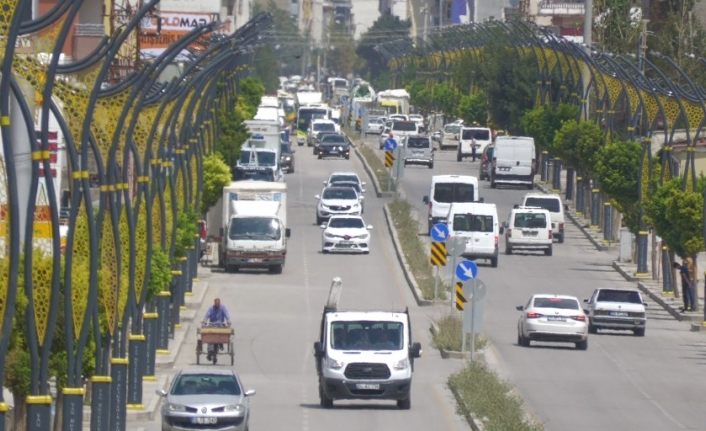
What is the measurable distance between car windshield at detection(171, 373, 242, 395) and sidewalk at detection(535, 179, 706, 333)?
21.7m

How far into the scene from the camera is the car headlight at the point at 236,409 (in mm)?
31422

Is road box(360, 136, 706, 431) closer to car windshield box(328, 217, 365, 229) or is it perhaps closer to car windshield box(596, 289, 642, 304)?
car windshield box(596, 289, 642, 304)

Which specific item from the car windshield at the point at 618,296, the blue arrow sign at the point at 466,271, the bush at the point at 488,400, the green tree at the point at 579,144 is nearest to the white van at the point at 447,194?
the green tree at the point at 579,144

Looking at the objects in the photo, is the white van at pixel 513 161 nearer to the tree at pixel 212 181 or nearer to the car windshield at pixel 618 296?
the tree at pixel 212 181

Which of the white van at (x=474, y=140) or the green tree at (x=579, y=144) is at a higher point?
the green tree at (x=579, y=144)

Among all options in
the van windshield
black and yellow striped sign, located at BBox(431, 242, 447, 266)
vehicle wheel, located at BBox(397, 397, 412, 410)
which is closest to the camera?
vehicle wheel, located at BBox(397, 397, 412, 410)

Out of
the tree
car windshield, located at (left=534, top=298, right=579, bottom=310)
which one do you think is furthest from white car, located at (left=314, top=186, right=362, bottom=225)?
car windshield, located at (left=534, top=298, right=579, bottom=310)

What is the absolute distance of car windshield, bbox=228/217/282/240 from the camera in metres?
59.9

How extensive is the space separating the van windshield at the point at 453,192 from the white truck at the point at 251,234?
9.46 m

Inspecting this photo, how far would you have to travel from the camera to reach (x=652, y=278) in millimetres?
61656

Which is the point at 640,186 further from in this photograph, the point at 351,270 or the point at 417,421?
the point at 417,421

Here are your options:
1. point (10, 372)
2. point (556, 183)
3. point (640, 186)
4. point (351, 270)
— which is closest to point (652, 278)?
point (640, 186)

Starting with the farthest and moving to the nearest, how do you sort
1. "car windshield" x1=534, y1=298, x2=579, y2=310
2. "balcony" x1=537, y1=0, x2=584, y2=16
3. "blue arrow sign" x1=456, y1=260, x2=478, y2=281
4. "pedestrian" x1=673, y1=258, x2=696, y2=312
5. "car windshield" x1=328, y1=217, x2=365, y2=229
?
1. "balcony" x1=537, y1=0, x2=584, y2=16
2. "car windshield" x1=328, y1=217, x2=365, y2=229
3. "pedestrian" x1=673, y1=258, x2=696, y2=312
4. "car windshield" x1=534, y1=298, x2=579, y2=310
5. "blue arrow sign" x1=456, y1=260, x2=478, y2=281

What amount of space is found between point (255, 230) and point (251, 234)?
0.18 metres
